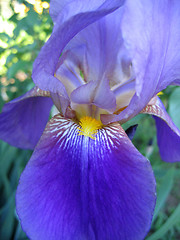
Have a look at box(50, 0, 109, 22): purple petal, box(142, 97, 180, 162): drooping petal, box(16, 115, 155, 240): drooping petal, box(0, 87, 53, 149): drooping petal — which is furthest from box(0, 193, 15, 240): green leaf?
box(50, 0, 109, 22): purple petal

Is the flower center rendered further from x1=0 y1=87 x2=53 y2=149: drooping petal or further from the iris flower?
x1=0 y1=87 x2=53 y2=149: drooping petal

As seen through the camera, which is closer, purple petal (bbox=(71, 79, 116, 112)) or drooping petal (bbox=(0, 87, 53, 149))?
purple petal (bbox=(71, 79, 116, 112))

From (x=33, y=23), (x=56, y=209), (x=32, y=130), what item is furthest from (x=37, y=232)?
(x=33, y=23)

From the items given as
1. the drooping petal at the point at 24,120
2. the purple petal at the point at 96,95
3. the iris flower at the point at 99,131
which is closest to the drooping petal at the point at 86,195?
the iris flower at the point at 99,131

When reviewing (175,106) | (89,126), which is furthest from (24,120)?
(175,106)

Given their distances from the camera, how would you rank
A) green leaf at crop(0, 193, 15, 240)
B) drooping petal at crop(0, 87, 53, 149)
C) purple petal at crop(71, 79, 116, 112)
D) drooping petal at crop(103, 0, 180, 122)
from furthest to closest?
green leaf at crop(0, 193, 15, 240) → drooping petal at crop(0, 87, 53, 149) → purple petal at crop(71, 79, 116, 112) → drooping petal at crop(103, 0, 180, 122)

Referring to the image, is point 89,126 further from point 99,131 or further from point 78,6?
point 78,6

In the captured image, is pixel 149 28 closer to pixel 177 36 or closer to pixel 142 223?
pixel 177 36
